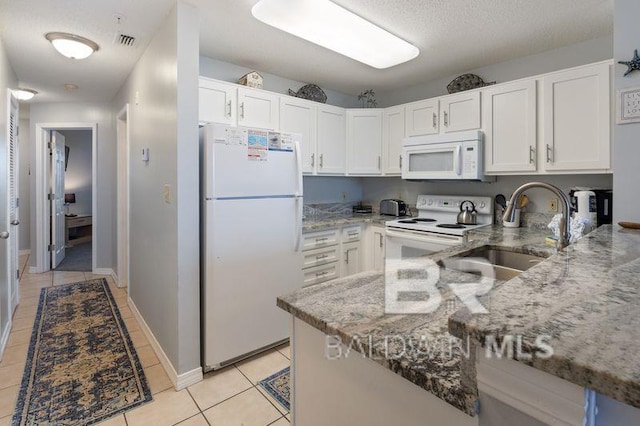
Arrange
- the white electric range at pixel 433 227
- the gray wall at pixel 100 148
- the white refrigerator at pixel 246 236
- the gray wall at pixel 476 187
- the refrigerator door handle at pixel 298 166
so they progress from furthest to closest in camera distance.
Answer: the gray wall at pixel 100 148
the white electric range at pixel 433 227
the gray wall at pixel 476 187
the refrigerator door handle at pixel 298 166
the white refrigerator at pixel 246 236

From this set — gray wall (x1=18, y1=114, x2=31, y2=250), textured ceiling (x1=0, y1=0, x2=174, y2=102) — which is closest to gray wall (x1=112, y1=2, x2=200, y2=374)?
textured ceiling (x1=0, y1=0, x2=174, y2=102)

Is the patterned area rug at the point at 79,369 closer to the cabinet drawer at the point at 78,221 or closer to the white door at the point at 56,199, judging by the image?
the white door at the point at 56,199

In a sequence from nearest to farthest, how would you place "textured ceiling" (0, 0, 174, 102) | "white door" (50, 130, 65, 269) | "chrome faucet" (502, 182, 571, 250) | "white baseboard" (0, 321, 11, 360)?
"chrome faucet" (502, 182, 571, 250)
"textured ceiling" (0, 0, 174, 102)
"white baseboard" (0, 321, 11, 360)
"white door" (50, 130, 65, 269)

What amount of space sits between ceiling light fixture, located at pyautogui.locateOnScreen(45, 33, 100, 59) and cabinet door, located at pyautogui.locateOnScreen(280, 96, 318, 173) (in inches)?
60.4

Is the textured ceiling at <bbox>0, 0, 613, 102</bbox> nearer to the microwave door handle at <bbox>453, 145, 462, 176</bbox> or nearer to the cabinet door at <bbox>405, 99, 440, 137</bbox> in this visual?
the cabinet door at <bbox>405, 99, 440, 137</bbox>

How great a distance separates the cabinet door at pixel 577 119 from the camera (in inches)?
89.9

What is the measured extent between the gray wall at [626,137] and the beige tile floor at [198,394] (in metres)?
2.14

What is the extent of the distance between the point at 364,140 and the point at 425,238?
4.49 feet

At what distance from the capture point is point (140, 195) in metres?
2.92

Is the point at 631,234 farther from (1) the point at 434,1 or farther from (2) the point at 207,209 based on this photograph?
(2) the point at 207,209

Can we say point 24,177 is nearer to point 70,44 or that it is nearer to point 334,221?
point 70,44

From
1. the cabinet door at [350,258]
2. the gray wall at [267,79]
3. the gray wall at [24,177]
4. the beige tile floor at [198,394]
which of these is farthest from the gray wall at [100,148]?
the cabinet door at [350,258]

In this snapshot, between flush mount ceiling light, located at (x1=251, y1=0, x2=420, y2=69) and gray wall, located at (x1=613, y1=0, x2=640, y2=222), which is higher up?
flush mount ceiling light, located at (x1=251, y1=0, x2=420, y2=69)

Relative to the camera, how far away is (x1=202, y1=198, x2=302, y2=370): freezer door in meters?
2.19
